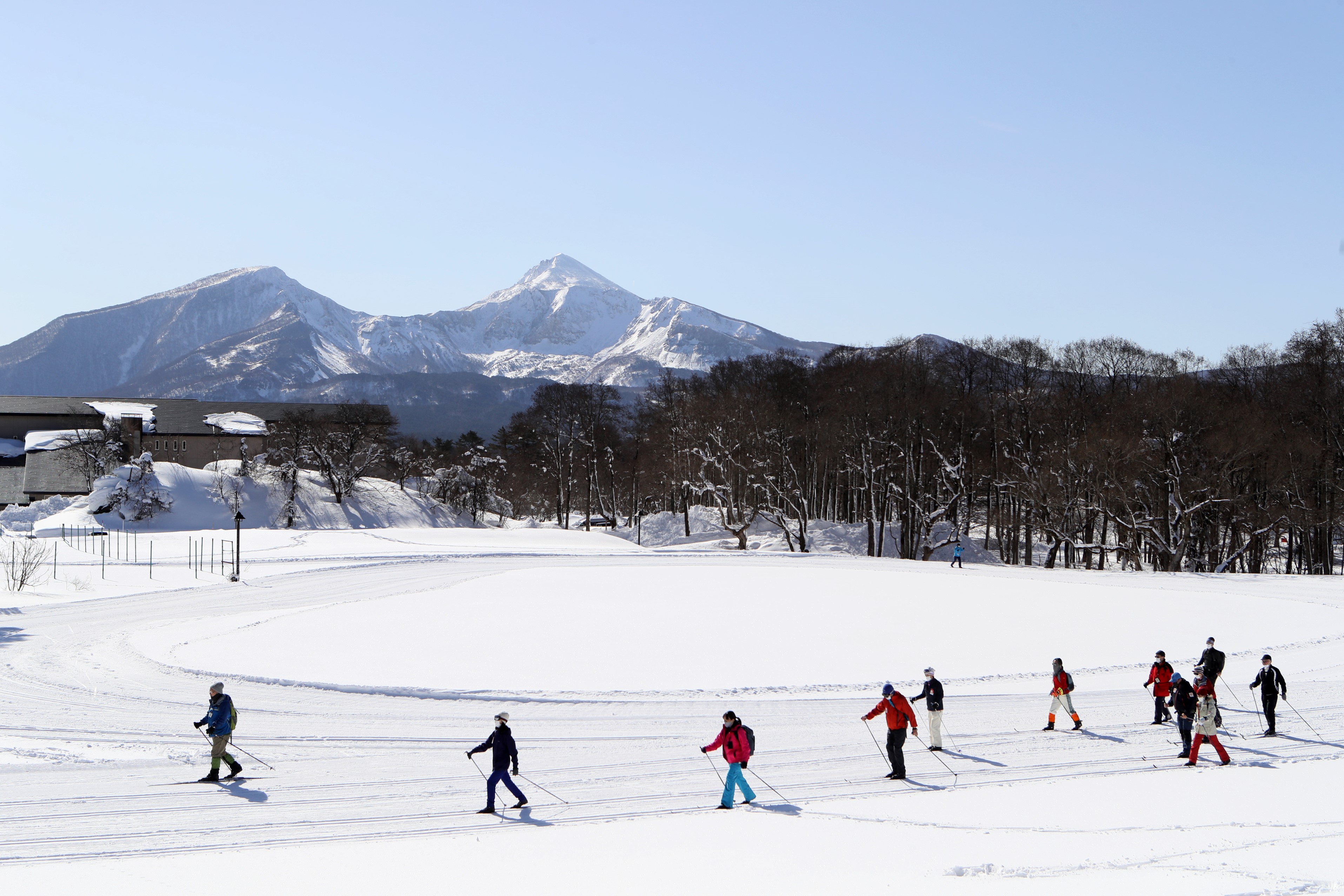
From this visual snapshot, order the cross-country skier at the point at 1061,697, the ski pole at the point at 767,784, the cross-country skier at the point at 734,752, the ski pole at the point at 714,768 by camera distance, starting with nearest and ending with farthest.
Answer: the cross-country skier at the point at 734,752 < the ski pole at the point at 767,784 < the ski pole at the point at 714,768 < the cross-country skier at the point at 1061,697

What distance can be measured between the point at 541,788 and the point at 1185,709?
1060 centimetres

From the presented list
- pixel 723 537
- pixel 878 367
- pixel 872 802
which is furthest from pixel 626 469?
pixel 872 802

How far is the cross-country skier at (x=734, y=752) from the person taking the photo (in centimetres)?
1194

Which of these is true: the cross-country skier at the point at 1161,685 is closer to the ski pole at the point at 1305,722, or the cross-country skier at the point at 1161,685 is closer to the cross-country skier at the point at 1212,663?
the cross-country skier at the point at 1212,663

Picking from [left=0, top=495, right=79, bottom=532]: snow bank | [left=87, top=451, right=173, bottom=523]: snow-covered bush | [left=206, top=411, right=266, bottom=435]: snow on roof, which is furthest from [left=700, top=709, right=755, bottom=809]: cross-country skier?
[left=206, top=411, right=266, bottom=435]: snow on roof

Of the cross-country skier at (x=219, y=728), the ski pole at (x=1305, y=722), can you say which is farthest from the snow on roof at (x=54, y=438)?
the ski pole at (x=1305, y=722)

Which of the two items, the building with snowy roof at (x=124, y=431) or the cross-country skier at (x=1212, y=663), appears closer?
the cross-country skier at (x=1212, y=663)

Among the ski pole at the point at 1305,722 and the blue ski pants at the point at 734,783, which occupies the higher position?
the blue ski pants at the point at 734,783

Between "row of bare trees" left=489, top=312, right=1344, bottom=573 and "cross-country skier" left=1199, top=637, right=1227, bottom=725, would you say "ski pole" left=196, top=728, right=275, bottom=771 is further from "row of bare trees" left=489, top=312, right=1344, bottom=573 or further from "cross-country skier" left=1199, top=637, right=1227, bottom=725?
"row of bare trees" left=489, top=312, right=1344, bottom=573

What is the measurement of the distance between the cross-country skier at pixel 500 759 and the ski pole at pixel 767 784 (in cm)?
355

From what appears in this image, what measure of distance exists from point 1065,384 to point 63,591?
2297 inches

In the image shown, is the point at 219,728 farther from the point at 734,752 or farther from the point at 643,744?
the point at 734,752

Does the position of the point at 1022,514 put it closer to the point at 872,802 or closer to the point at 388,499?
the point at 388,499

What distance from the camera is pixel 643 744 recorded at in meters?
15.4
